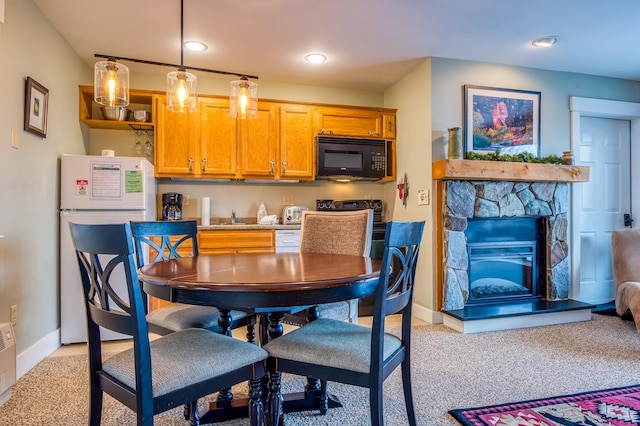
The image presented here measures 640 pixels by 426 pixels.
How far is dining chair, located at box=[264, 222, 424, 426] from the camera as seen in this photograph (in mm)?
1325

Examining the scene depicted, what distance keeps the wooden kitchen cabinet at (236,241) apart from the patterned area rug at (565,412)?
227cm

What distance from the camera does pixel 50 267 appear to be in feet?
9.11

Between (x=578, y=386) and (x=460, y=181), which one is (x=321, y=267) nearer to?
(x=578, y=386)

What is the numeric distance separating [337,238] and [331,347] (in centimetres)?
107

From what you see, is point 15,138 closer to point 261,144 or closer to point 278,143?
point 261,144

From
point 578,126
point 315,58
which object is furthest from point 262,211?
point 578,126

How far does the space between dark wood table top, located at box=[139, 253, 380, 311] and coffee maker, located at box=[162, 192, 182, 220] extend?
2291mm

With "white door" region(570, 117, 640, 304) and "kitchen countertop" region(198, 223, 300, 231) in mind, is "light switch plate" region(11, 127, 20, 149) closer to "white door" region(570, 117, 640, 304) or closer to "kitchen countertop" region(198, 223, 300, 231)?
"kitchen countertop" region(198, 223, 300, 231)

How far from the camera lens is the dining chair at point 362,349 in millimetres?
1325

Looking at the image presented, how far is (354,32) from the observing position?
2.96m

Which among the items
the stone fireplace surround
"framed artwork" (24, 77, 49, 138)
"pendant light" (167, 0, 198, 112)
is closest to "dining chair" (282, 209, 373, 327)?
"pendant light" (167, 0, 198, 112)

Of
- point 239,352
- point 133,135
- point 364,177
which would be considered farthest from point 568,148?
point 133,135

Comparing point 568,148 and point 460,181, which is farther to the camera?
point 568,148

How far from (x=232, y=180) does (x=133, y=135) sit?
3.59 ft
